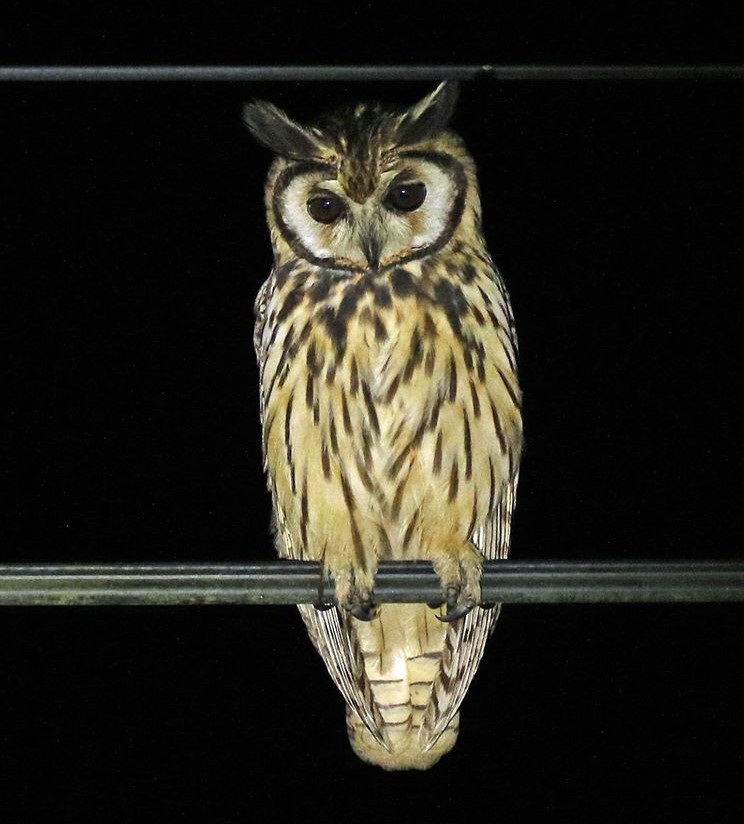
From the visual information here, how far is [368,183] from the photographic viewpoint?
68.4 inches

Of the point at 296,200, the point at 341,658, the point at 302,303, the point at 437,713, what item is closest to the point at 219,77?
the point at 296,200

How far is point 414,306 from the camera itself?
1.80 metres

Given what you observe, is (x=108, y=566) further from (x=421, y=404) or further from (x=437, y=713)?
(x=437, y=713)

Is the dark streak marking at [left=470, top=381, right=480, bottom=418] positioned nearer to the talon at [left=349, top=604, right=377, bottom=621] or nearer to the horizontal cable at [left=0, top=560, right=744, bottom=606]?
the talon at [left=349, top=604, right=377, bottom=621]

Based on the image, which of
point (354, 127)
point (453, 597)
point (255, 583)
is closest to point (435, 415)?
point (453, 597)

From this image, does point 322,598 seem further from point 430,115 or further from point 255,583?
point 430,115

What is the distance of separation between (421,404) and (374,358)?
0.32ft

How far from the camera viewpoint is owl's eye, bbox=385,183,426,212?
5.81 feet

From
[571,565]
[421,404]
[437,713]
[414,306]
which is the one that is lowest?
[437,713]

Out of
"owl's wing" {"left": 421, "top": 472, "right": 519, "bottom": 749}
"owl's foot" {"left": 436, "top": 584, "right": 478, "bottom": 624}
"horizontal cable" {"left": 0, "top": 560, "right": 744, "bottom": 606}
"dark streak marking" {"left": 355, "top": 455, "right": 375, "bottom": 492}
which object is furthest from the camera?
"owl's wing" {"left": 421, "top": 472, "right": 519, "bottom": 749}

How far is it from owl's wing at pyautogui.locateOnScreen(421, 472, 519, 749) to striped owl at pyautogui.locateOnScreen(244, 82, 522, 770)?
0.42ft

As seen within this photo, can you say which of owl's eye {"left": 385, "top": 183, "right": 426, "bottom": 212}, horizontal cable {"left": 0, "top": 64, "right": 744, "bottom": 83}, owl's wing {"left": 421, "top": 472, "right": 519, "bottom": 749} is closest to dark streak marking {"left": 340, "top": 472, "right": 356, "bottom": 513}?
owl's wing {"left": 421, "top": 472, "right": 519, "bottom": 749}

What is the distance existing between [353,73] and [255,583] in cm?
85

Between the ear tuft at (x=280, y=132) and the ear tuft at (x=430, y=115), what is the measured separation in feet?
0.44
